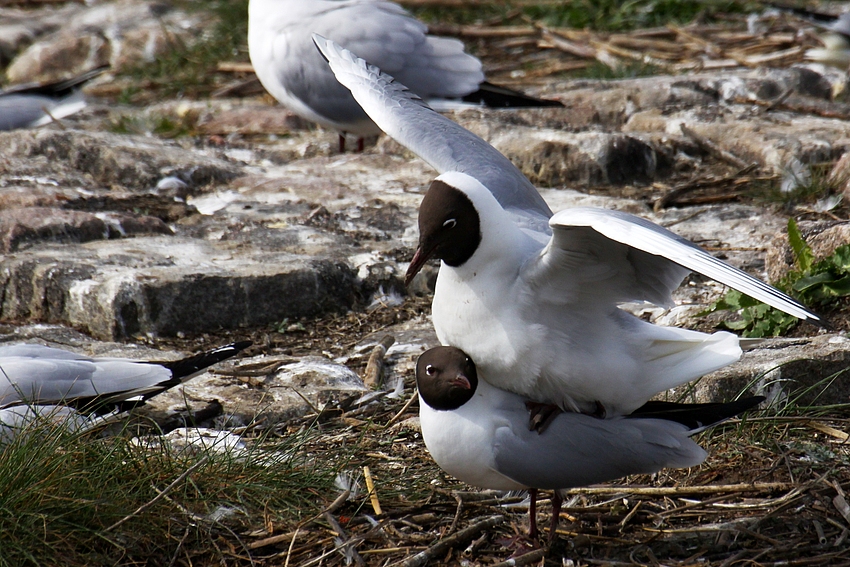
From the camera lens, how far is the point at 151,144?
543 cm

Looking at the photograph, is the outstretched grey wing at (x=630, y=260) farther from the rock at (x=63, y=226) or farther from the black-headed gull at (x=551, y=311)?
the rock at (x=63, y=226)

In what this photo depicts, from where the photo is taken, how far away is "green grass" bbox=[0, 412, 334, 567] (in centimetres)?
237

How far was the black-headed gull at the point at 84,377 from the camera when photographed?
3004 millimetres

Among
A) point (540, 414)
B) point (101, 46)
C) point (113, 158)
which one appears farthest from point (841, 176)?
point (101, 46)

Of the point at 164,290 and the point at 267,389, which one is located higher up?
the point at 164,290

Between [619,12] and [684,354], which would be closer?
[684,354]

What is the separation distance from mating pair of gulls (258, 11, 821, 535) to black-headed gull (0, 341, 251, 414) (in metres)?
0.94

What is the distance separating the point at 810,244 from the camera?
3.57 metres

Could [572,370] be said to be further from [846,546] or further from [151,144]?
[151,144]

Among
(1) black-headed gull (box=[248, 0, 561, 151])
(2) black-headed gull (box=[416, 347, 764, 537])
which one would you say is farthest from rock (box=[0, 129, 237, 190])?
(2) black-headed gull (box=[416, 347, 764, 537])

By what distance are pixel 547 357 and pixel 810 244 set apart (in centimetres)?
150

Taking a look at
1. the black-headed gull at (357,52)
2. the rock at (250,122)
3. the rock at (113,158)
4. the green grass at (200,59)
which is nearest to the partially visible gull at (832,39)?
the black-headed gull at (357,52)

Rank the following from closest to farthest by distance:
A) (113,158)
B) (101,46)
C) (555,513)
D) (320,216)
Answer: (555,513) < (320,216) < (113,158) < (101,46)

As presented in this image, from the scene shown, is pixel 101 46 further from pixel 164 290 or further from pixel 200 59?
pixel 164 290
